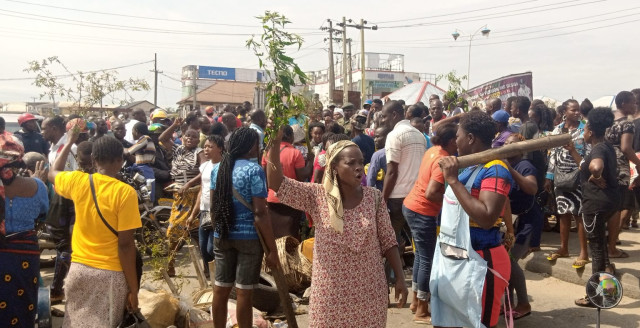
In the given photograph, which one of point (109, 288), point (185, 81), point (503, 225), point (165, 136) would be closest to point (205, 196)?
point (109, 288)

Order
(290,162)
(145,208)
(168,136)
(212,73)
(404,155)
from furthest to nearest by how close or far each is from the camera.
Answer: (212,73), (168,136), (145,208), (290,162), (404,155)

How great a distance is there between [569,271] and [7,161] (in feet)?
19.9

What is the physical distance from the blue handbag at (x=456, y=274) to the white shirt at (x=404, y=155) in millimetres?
2328

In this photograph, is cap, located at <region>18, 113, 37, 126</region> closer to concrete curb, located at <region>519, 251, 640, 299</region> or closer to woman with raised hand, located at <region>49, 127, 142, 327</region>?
woman with raised hand, located at <region>49, 127, 142, 327</region>

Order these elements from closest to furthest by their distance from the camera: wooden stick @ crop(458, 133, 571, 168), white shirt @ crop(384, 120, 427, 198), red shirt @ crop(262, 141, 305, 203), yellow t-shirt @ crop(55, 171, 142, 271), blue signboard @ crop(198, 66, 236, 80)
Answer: wooden stick @ crop(458, 133, 571, 168)
yellow t-shirt @ crop(55, 171, 142, 271)
white shirt @ crop(384, 120, 427, 198)
red shirt @ crop(262, 141, 305, 203)
blue signboard @ crop(198, 66, 236, 80)

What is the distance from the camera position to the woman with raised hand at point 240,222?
15.0 ft

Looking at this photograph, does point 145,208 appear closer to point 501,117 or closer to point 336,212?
point 501,117

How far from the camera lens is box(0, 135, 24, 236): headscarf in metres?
3.86

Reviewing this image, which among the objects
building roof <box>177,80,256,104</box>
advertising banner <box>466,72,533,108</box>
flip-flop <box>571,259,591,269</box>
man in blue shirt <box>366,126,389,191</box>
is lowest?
flip-flop <box>571,259,591,269</box>

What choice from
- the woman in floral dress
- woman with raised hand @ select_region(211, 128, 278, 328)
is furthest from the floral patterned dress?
woman with raised hand @ select_region(211, 128, 278, 328)

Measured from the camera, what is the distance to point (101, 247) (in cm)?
403

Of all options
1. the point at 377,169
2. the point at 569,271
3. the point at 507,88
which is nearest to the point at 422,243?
the point at 377,169

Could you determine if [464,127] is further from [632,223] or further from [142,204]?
[632,223]

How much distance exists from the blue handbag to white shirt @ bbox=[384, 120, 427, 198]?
233cm
